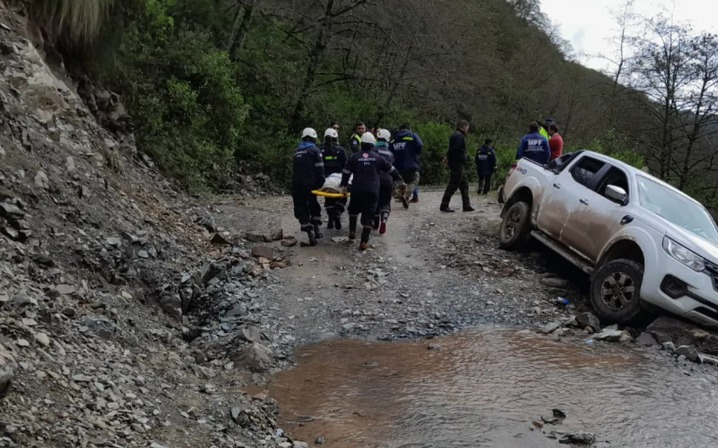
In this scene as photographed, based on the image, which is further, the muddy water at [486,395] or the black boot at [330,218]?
the black boot at [330,218]

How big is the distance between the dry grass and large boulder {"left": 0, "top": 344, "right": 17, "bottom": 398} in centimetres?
736

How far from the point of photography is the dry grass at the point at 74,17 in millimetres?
9570

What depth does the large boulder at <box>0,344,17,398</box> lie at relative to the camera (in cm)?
359

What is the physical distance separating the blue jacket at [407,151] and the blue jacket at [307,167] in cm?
401

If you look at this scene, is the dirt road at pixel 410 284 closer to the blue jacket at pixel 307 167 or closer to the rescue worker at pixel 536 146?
the blue jacket at pixel 307 167

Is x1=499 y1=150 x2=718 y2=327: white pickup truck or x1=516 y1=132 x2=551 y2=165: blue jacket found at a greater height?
x1=516 y1=132 x2=551 y2=165: blue jacket

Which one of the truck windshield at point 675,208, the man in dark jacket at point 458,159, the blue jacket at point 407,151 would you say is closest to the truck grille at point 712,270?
the truck windshield at point 675,208

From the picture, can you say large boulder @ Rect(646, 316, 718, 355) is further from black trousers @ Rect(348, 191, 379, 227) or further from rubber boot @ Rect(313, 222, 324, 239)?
rubber boot @ Rect(313, 222, 324, 239)

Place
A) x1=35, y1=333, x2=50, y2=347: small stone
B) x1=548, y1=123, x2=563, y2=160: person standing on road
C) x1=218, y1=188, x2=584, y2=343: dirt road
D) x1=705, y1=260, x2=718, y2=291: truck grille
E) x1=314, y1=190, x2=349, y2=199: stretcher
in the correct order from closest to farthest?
x1=35, y1=333, x2=50, y2=347: small stone, x1=705, y1=260, x2=718, y2=291: truck grille, x1=218, y1=188, x2=584, y2=343: dirt road, x1=314, y1=190, x2=349, y2=199: stretcher, x1=548, y1=123, x2=563, y2=160: person standing on road

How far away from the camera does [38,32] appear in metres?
9.41

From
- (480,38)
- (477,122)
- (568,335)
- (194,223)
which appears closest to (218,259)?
(194,223)

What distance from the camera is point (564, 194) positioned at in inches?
368

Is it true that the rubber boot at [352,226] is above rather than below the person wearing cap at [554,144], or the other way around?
below

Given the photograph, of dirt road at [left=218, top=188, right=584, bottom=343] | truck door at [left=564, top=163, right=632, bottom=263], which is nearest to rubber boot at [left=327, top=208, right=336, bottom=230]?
dirt road at [left=218, top=188, right=584, bottom=343]
